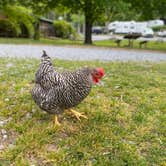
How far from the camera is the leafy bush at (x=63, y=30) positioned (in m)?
34.3

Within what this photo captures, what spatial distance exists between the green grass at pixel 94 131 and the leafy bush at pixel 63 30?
29234 millimetres

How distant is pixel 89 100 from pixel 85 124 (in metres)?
0.93

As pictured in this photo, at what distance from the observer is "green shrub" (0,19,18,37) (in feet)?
80.4

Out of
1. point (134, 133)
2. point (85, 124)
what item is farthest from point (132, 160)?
point (85, 124)

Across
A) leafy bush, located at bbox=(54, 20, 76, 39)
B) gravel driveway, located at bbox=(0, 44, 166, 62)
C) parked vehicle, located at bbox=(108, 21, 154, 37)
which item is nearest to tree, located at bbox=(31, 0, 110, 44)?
gravel driveway, located at bbox=(0, 44, 166, 62)

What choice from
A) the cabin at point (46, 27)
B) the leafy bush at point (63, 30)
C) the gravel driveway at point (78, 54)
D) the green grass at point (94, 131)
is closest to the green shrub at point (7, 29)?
the cabin at point (46, 27)

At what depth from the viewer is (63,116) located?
423 cm

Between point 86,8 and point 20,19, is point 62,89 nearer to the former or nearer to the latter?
point 86,8

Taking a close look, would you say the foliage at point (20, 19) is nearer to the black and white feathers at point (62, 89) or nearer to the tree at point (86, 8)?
the tree at point (86, 8)

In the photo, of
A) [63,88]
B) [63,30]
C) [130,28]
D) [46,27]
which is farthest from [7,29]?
[130,28]

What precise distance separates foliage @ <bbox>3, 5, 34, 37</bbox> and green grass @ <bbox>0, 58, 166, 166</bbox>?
67.9ft

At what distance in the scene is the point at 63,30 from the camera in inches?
1350

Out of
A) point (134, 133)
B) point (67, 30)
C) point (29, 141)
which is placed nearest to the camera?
point (29, 141)

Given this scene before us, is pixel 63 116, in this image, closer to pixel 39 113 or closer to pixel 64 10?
pixel 39 113
